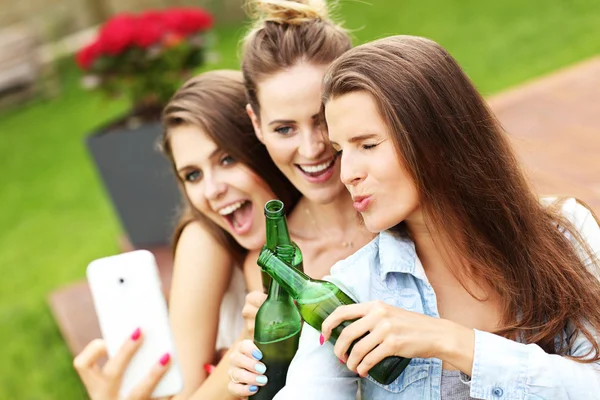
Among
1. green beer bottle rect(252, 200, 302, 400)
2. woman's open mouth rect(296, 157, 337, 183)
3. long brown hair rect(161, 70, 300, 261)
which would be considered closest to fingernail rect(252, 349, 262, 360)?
green beer bottle rect(252, 200, 302, 400)

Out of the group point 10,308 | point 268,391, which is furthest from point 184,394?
point 10,308

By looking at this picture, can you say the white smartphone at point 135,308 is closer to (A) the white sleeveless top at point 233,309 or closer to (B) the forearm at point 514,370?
(B) the forearm at point 514,370

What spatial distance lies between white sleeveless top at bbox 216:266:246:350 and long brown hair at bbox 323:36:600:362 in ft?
3.04

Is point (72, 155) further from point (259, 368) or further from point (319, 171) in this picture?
point (259, 368)

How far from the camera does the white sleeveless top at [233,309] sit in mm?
2590

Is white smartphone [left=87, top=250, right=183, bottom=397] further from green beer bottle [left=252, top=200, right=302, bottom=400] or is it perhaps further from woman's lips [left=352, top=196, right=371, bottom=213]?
woman's lips [left=352, top=196, right=371, bottom=213]

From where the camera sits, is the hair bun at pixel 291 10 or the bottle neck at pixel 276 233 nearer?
the bottle neck at pixel 276 233

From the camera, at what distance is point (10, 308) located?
4977mm

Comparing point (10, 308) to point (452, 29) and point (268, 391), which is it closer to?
point (268, 391)

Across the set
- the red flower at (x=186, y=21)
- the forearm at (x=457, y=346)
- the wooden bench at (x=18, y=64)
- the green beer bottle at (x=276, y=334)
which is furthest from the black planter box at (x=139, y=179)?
the wooden bench at (x=18, y=64)

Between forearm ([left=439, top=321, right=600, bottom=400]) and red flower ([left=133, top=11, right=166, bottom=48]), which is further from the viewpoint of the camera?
red flower ([left=133, top=11, right=166, bottom=48])

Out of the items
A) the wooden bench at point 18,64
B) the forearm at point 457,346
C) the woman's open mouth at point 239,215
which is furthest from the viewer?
the wooden bench at point 18,64

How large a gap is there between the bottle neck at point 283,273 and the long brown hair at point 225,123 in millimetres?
862

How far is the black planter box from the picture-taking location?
4.16m
